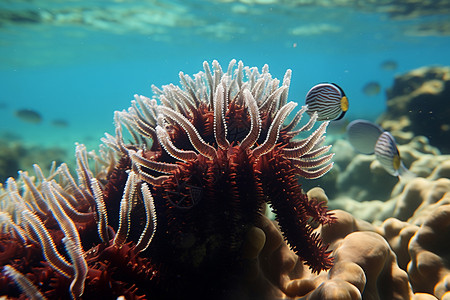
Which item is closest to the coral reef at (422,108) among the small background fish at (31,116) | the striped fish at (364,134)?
the striped fish at (364,134)

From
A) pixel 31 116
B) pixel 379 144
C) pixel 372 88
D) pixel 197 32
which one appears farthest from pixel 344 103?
pixel 197 32

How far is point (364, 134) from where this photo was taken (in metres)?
4.69

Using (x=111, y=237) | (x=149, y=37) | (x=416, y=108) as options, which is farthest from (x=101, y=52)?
(x=111, y=237)

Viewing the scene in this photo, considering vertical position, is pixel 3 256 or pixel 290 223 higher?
pixel 3 256

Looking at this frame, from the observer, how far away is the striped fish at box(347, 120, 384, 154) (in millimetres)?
4578

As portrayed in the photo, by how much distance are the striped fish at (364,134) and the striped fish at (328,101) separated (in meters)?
1.43

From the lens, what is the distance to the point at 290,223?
1904 mm

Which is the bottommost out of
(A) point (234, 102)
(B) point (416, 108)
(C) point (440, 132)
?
(C) point (440, 132)

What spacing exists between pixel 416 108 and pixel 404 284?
24.9ft

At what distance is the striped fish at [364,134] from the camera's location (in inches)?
180

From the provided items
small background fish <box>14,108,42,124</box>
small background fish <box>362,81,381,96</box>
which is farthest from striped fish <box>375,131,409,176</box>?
small background fish <box>14,108,42,124</box>

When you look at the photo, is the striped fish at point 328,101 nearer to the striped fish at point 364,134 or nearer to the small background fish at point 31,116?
the striped fish at point 364,134

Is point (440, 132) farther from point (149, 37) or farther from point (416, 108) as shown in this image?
point (149, 37)

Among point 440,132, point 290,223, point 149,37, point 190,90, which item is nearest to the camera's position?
point 290,223
